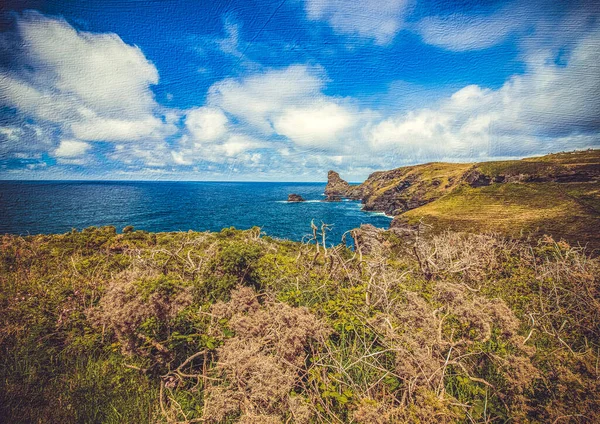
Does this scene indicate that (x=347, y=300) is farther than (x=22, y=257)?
No

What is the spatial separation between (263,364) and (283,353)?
45 centimetres

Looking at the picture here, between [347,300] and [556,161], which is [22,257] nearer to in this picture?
[347,300]

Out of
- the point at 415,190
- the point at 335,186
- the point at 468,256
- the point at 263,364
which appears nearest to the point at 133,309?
the point at 263,364

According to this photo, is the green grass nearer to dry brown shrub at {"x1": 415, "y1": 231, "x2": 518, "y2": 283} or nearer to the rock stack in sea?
dry brown shrub at {"x1": 415, "y1": 231, "x2": 518, "y2": 283}

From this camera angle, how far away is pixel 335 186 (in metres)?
162

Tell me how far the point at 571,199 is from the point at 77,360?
79692 millimetres

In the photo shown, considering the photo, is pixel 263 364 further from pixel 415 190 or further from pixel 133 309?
pixel 415 190

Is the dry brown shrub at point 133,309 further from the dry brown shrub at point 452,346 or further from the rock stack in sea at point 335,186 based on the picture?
the rock stack in sea at point 335,186

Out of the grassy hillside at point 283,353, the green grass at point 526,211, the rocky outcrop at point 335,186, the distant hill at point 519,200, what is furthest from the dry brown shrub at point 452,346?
the rocky outcrop at point 335,186

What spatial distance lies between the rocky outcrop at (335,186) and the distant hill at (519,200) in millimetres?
56290

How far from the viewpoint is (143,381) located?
3850 millimetres

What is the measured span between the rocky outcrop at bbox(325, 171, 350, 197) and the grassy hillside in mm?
150461

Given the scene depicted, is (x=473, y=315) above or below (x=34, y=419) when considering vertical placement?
above

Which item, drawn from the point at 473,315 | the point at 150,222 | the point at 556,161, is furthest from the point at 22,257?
the point at 556,161
